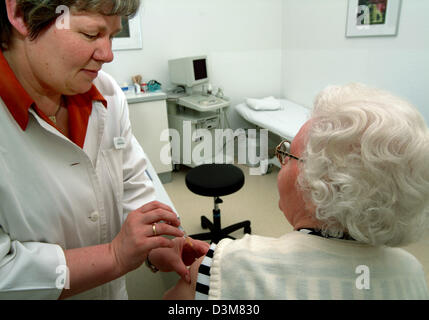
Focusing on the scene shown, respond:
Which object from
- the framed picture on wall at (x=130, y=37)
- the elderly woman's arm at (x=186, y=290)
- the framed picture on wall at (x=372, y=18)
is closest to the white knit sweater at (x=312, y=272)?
the elderly woman's arm at (x=186, y=290)

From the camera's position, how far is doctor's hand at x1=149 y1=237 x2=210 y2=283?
3.18 feet

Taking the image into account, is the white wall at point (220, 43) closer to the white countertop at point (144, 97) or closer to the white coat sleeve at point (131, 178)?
the white countertop at point (144, 97)

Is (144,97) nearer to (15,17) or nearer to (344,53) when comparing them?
(344,53)

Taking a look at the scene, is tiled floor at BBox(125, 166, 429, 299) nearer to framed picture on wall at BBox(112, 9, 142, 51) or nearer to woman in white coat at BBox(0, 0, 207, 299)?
framed picture on wall at BBox(112, 9, 142, 51)

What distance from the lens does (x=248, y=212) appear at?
3078mm

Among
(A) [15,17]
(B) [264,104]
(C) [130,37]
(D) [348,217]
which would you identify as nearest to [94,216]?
(A) [15,17]

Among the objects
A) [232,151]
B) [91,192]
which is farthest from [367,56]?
[91,192]

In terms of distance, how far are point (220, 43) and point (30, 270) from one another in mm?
3762

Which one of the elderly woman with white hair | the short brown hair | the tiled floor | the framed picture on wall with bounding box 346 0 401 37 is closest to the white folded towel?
the tiled floor

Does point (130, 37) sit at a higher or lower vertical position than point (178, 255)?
higher

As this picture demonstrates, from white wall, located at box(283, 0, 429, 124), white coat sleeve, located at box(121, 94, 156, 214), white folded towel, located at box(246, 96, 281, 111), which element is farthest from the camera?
white folded towel, located at box(246, 96, 281, 111)

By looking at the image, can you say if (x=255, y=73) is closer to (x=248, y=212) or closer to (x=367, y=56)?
(x=367, y=56)

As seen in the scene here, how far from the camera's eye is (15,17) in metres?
0.73

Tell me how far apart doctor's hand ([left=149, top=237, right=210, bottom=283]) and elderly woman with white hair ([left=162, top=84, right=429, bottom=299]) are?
18cm
